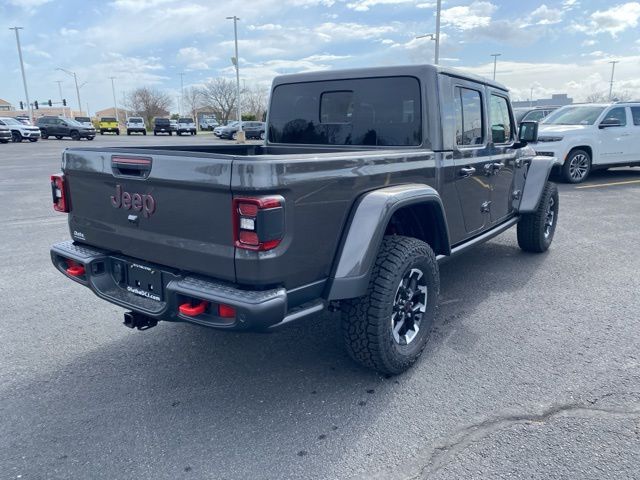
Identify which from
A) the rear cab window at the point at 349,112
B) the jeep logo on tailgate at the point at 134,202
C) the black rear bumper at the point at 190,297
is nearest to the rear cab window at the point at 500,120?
the rear cab window at the point at 349,112

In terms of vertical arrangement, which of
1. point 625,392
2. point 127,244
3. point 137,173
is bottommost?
point 625,392

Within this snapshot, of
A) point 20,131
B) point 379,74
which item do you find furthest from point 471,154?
point 20,131

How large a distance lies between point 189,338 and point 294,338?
822mm

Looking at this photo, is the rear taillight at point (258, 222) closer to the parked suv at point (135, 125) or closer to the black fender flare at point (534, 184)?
the black fender flare at point (534, 184)

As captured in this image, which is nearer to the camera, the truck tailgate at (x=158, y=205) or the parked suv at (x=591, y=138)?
the truck tailgate at (x=158, y=205)

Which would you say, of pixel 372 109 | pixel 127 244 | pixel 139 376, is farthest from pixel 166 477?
pixel 372 109

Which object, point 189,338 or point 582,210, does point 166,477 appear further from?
point 582,210

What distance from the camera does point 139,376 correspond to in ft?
10.8

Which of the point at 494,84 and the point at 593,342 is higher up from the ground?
the point at 494,84

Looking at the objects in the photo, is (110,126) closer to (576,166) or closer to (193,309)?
(576,166)

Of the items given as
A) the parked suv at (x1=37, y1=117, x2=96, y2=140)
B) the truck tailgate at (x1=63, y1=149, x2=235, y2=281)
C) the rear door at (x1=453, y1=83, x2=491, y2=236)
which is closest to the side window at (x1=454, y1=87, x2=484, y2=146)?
the rear door at (x1=453, y1=83, x2=491, y2=236)

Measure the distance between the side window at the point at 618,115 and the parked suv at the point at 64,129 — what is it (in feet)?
113

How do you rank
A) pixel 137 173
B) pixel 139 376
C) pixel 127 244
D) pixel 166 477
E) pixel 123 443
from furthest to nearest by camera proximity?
pixel 139 376, pixel 127 244, pixel 137 173, pixel 123 443, pixel 166 477

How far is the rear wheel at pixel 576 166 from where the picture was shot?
37.7ft
